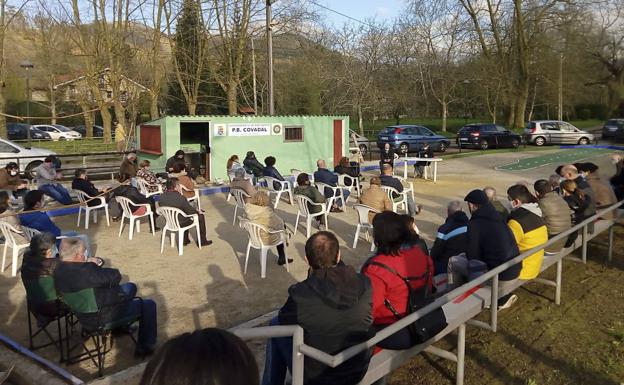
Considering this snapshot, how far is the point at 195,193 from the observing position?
10078 millimetres

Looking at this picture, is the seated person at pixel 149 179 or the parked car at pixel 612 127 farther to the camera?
the parked car at pixel 612 127

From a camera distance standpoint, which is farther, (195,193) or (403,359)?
(195,193)

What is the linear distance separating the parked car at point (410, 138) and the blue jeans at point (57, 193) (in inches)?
681

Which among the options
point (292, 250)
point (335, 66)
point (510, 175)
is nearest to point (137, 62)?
point (335, 66)

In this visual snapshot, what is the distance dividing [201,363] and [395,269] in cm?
231

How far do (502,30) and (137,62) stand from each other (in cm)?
2626

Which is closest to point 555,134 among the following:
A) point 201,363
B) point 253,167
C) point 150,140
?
point 253,167

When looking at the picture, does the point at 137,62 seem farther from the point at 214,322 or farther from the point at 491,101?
the point at 491,101

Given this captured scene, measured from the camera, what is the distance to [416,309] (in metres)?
3.52

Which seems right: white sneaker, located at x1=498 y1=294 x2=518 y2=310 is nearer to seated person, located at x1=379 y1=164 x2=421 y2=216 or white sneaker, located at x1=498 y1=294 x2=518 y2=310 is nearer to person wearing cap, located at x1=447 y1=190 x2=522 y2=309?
person wearing cap, located at x1=447 y1=190 x2=522 y2=309

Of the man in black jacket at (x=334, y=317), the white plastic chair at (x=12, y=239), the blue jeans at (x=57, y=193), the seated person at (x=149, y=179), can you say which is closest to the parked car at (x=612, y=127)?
the seated person at (x=149, y=179)

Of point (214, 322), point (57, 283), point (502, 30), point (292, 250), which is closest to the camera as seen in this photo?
point (57, 283)

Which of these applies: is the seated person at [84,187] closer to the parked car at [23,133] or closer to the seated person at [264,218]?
the seated person at [264,218]

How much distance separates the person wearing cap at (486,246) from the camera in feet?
15.7
